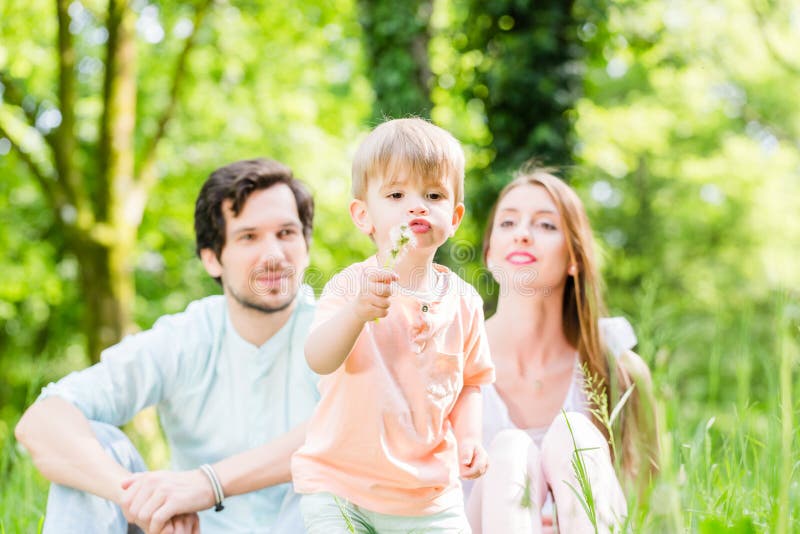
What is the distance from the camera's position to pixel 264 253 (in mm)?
2473

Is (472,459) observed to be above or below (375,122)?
below

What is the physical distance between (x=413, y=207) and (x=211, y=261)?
122 centimetres

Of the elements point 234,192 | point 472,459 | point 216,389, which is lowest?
point 472,459

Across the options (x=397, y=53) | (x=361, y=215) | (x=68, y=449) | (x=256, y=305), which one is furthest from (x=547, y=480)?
(x=397, y=53)

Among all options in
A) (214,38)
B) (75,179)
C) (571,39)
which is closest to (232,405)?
(571,39)

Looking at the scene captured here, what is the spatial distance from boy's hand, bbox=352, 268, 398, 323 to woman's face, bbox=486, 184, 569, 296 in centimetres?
110

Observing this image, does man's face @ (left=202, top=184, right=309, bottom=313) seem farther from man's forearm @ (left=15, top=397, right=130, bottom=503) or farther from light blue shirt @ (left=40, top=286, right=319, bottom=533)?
man's forearm @ (left=15, top=397, right=130, bottom=503)

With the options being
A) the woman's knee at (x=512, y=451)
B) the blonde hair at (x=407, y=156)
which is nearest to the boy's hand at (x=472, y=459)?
the woman's knee at (x=512, y=451)

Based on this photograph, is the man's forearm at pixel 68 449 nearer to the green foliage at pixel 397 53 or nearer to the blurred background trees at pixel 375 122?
the blurred background trees at pixel 375 122

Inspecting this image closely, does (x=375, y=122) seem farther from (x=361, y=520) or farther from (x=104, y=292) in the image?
(x=104, y=292)

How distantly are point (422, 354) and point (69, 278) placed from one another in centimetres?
1133

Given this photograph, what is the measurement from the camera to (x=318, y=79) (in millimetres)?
12156

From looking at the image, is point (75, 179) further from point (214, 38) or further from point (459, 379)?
point (459, 379)

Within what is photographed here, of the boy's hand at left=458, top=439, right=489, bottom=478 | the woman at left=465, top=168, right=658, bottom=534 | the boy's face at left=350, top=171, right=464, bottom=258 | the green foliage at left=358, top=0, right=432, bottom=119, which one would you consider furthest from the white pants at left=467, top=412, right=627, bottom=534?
the green foliage at left=358, top=0, right=432, bottom=119
